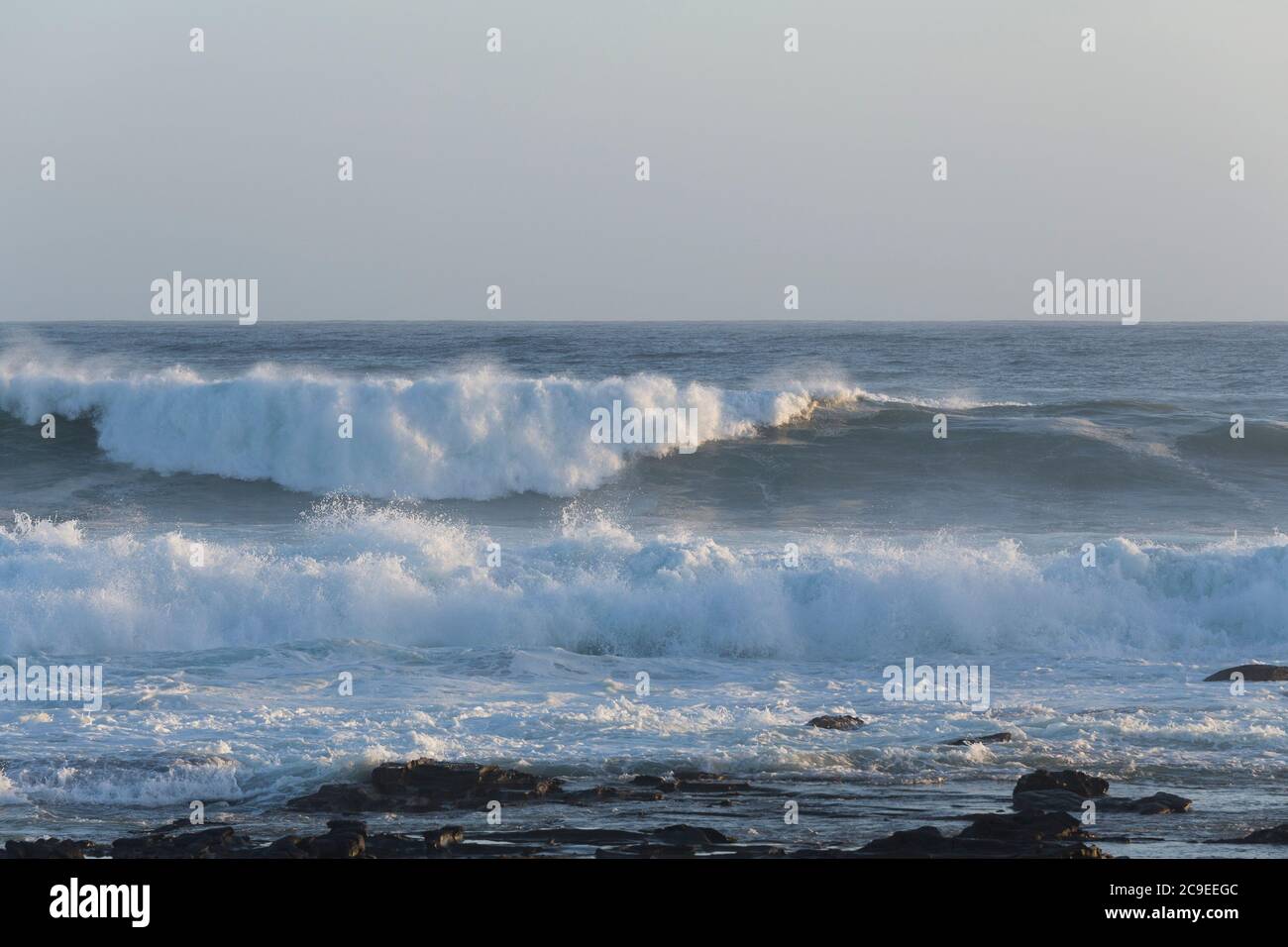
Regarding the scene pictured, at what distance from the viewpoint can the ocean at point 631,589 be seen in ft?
30.9

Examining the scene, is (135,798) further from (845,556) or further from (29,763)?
(845,556)

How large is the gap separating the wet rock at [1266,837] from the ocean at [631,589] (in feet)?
0.55

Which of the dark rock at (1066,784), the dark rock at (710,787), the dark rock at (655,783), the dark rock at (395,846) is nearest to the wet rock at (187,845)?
the dark rock at (395,846)

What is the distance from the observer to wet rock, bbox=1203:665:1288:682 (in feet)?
40.3

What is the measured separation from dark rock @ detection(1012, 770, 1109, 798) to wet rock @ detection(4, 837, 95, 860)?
17.3ft

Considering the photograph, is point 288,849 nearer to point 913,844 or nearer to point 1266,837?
point 913,844

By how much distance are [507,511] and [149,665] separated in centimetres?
1137

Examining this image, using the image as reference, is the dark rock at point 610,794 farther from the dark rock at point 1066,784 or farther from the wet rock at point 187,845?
the dark rock at point 1066,784

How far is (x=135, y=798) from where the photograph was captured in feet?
28.5

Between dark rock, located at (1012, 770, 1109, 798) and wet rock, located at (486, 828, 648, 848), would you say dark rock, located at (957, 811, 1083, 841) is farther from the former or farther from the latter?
wet rock, located at (486, 828, 648, 848)

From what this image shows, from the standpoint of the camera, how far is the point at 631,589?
1555 centimetres

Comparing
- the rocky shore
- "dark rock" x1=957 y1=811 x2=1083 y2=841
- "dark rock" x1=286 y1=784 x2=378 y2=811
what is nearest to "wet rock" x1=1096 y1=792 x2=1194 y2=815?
the rocky shore

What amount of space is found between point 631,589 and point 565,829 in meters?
7.72
